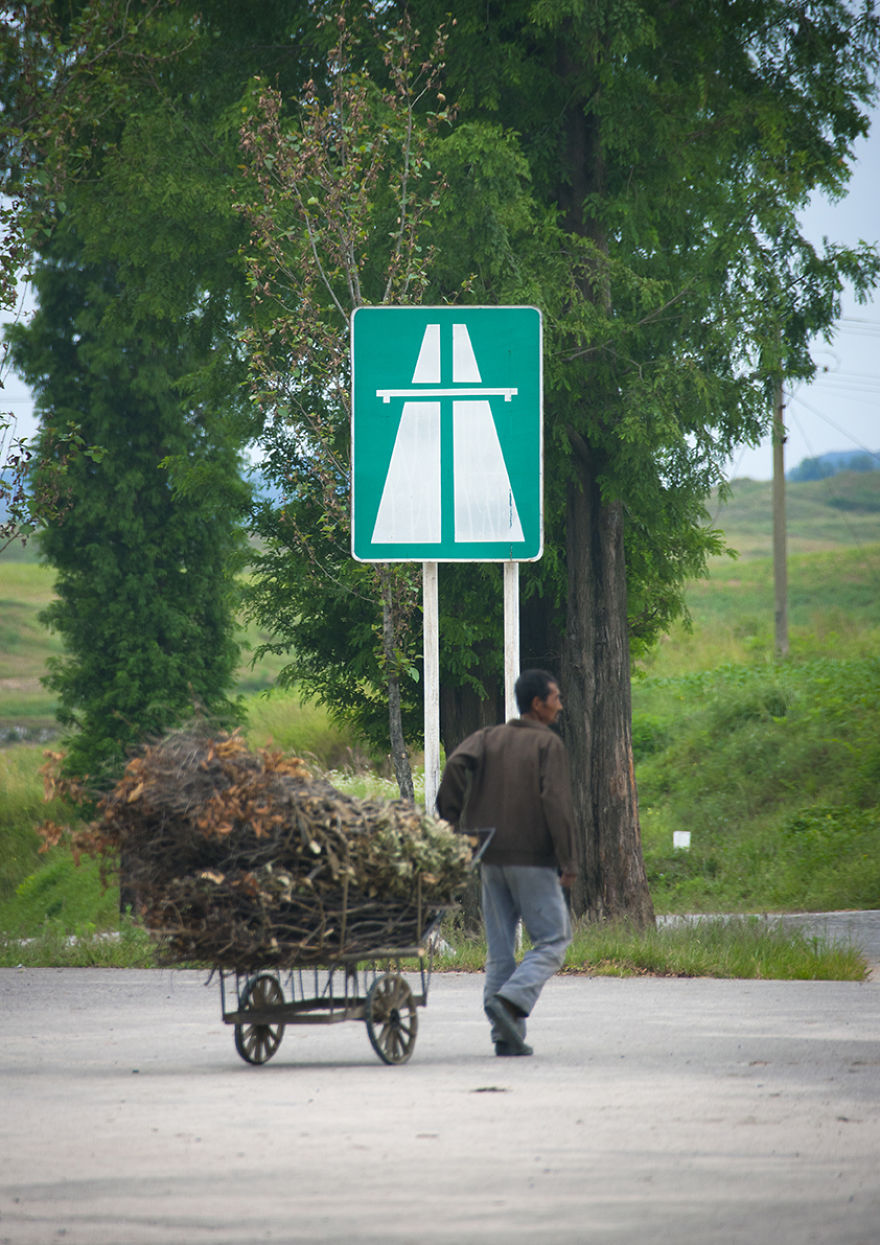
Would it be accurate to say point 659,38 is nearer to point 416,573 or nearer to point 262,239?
point 262,239

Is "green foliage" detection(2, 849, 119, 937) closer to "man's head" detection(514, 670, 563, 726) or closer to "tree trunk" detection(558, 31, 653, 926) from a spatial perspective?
"tree trunk" detection(558, 31, 653, 926)

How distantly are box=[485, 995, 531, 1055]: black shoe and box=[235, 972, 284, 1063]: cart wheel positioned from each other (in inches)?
42.6

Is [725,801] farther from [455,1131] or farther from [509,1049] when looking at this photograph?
[455,1131]

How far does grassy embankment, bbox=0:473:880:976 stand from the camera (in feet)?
44.4

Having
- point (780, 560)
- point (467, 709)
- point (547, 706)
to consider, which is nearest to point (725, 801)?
point (467, 709)

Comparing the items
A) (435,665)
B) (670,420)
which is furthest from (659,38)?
(435,665)

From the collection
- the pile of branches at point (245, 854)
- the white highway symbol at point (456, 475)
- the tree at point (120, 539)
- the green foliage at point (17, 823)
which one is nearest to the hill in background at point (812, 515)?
the green foliage at point (17, 823)

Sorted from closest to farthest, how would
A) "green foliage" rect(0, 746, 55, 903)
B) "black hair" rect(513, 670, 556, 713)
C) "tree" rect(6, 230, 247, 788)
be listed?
"black hair" rect(513, 670, 556, 713), "tree" rect(6, 230, 247, 788), "green foliage" rect(0, 746, 55, 903)

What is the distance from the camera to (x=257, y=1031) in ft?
28.5

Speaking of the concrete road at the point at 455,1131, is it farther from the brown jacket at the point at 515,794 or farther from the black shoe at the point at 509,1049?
the brown jacket at the point at 515,794

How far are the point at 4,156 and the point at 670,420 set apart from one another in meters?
6.46

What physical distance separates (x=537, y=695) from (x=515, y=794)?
0.58 metres

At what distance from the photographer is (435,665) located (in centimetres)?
1350

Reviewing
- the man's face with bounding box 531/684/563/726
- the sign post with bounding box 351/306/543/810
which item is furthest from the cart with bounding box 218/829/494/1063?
the sign post with bounding box 351/306/543/810
